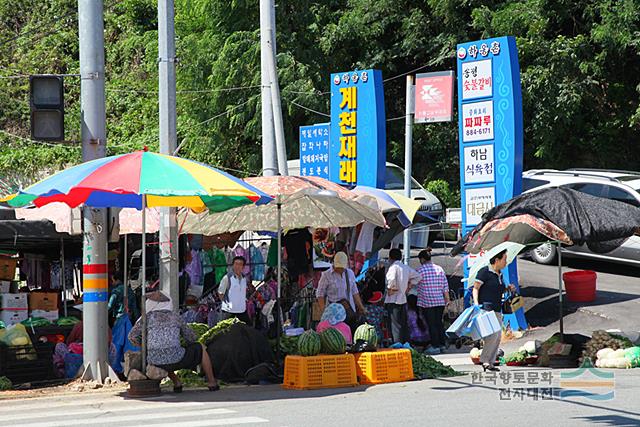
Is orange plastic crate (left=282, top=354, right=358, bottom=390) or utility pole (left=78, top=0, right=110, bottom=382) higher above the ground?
utility pole (left=78, top=0, right=110, bottom=382)

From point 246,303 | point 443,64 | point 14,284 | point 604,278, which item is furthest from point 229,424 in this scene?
point 443,64

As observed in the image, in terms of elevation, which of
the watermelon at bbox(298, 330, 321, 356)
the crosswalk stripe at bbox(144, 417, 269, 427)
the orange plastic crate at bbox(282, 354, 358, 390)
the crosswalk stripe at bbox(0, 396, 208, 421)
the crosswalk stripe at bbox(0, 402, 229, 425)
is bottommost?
the crosswalk stripe at bbox(0, 396, 208, 421)

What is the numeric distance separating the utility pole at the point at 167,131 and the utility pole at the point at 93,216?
1526mm

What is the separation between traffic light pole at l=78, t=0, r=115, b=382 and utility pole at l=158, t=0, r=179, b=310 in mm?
1532

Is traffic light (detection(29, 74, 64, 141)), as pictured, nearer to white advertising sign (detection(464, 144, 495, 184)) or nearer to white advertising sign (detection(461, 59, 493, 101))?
white advertising sign (detection(461, 59, 493, 101))

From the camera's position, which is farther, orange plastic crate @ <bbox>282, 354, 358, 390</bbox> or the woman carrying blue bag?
the woman carrying blue bag

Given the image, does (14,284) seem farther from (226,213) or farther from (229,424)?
(229,424)

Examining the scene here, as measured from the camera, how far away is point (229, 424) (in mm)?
10547

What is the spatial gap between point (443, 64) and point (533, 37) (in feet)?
15.8

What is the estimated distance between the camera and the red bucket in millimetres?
20375

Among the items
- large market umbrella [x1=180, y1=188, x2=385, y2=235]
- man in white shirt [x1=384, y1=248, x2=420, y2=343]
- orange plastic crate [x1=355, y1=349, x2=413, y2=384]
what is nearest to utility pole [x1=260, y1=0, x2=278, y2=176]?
large market umbrella [x1=180, y1=188, x2=385, y2=235]

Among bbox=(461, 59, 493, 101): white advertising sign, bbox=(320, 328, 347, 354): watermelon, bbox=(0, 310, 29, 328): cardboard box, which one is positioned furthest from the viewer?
bbox=(461, 59, 493, 101): white advertising sign

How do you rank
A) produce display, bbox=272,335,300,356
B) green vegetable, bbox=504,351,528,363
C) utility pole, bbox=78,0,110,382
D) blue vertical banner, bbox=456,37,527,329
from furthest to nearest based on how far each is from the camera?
blue vertical banner, bbox=456,37,527,329, green vegetable, bbox=504,351,528,363, produce display, bbox=272,335,300,356, utility pole, bbox=78,0,110,382

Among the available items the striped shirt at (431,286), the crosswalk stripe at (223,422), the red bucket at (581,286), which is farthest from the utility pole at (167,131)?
the red bucket at (581,286)
